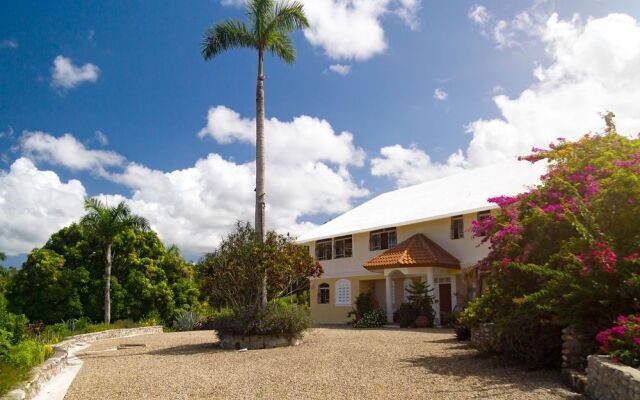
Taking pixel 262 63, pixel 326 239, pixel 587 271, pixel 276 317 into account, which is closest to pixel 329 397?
pixel 587 271

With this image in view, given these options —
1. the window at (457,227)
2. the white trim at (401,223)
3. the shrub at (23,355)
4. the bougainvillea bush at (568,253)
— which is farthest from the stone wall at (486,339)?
the window at (457,227)

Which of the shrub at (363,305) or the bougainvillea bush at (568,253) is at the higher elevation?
the bougainvillea bush at (568,253)

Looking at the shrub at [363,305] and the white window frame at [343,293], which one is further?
the white window frame at [343,293]

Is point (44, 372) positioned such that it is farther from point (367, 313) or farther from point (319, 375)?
point (367, 313)

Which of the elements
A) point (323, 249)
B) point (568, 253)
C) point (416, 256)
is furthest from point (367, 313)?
point (568, 253)

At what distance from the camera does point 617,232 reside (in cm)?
949

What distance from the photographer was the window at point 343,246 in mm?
28953

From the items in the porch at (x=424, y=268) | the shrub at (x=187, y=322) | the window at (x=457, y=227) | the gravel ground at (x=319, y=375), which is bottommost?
the shrub at (x=187, y=322)

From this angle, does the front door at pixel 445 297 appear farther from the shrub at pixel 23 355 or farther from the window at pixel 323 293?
the shrub at pixel 23 355

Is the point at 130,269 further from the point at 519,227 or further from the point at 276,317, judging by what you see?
the point at 519,227

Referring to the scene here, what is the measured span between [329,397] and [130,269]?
2308cm

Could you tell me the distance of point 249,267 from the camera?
48.4 ft

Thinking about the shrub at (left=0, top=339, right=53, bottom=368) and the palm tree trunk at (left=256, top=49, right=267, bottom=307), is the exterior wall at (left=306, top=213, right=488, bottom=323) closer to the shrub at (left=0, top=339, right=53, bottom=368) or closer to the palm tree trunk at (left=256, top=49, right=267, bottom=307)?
the palm tree trunk at (left=256, top=49, right=267, bottom=307)

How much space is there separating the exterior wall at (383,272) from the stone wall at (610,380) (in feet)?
45.9
